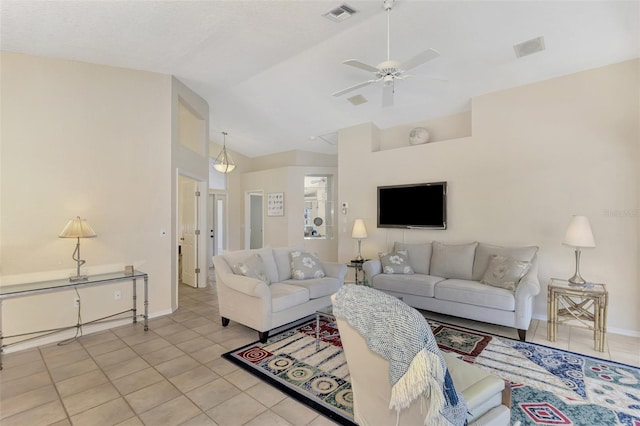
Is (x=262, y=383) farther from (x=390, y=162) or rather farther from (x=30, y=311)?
(x=390, y=162)

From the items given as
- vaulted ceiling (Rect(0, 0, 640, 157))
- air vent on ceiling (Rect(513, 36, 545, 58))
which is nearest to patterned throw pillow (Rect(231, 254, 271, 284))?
vaulted ceiling (Rect(0, 0, 640, 157))

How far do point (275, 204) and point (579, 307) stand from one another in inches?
245

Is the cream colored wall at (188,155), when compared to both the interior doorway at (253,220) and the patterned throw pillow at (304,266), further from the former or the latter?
the interior doorway at (253,220)

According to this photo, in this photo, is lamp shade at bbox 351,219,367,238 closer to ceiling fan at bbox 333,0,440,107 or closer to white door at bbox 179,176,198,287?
ceiling fan at bbox 333,0,440,107

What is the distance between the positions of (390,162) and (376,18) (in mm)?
2522

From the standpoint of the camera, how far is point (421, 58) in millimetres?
2639

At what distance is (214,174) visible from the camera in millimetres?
8156

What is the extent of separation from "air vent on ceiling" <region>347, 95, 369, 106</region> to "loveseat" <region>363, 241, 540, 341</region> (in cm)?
241

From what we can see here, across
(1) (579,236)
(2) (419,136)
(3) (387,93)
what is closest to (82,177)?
(3) (387,93)

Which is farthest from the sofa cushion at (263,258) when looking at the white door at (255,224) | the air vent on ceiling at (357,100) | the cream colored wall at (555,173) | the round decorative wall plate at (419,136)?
the white door at (255,224)

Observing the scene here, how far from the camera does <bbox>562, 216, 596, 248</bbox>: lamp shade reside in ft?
10.5

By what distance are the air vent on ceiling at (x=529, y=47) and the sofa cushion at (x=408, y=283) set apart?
291cm

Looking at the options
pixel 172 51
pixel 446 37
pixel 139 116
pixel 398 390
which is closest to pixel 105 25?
pixel 172 51

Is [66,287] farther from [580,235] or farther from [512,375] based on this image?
[580,235]
